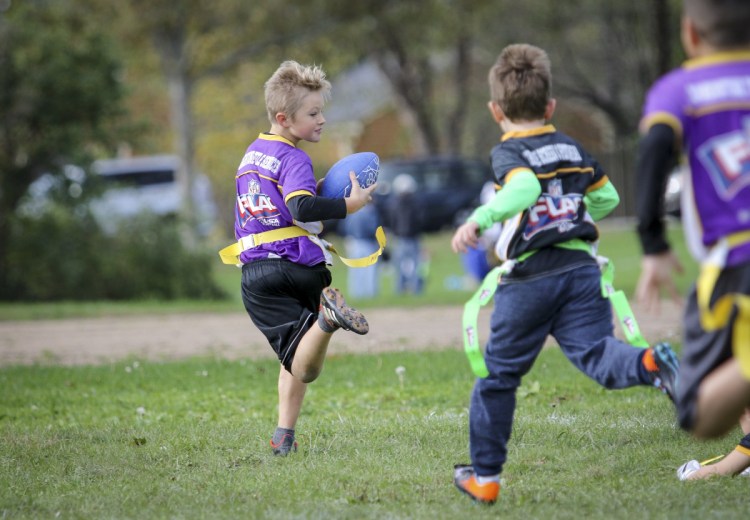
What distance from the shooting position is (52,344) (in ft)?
38.6

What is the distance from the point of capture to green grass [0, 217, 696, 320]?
15.0m

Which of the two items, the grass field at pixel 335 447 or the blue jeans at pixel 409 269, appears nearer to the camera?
the grass field at pixel 335 447

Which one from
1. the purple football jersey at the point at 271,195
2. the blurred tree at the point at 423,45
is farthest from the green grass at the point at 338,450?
the blurred tree at the point at 423,45

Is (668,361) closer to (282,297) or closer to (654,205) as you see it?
(654,205)

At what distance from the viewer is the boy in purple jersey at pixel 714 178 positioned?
3.55m

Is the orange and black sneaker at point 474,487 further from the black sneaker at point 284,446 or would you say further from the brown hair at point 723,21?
the brown hair at point 723,21

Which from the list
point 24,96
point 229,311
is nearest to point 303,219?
point 229,311

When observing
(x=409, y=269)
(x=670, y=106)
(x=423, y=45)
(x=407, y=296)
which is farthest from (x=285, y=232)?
(x=423, y=45)

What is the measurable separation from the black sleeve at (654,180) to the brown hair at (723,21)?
0.35 meters

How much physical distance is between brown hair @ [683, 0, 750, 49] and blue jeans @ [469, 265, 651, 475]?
51.1 inches

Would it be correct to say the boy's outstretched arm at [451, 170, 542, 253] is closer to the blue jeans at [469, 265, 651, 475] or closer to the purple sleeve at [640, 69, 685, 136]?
the blue jeans at [469, 265, 651, 475]

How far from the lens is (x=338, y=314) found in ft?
17.3

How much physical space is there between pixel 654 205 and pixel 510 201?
2.51 feet

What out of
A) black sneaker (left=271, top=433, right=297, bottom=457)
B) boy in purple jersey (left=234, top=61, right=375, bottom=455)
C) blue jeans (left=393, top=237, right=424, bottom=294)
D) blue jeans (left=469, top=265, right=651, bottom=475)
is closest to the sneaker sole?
blue jeans (left=469, top=265, right=651, bottom=475)
